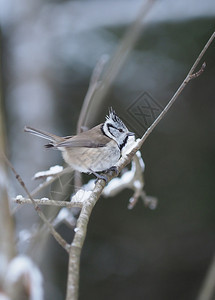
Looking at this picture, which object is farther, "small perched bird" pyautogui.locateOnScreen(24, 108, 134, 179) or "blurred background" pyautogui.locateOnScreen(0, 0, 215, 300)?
"blurred background" pyautogui.locateOnScreen(0, 0, 215, 300)

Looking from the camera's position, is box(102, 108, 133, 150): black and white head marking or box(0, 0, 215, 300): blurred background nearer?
box(102, 108, 133, 150): black and white head marking

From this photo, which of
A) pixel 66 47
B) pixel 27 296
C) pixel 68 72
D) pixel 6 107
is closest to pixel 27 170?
pixel 6 107

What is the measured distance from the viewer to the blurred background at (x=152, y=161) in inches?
123

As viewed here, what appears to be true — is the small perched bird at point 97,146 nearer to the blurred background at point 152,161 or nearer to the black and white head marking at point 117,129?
the black and white head marking at point 117,129

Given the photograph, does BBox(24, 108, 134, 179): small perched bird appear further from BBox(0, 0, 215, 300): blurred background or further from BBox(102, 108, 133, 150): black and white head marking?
BBox(0, 0, 215, 300): blurred background

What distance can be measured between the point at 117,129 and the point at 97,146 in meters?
0.10

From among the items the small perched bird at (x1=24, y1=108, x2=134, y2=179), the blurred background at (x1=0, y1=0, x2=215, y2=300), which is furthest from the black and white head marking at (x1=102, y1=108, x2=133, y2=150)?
the blurred background at (x1=0, y1=0, x2=215, y2=300)

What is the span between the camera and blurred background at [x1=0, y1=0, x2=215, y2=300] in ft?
10.3

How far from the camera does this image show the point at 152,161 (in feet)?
10.2

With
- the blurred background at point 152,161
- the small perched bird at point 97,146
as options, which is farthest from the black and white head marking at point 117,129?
the blurred background at point 152,161

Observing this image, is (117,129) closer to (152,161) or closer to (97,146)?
(97,146)

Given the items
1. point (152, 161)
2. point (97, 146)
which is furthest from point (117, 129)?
point (152, 161)

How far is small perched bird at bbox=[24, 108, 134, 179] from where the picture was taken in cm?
149

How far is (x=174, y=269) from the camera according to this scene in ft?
10.7
